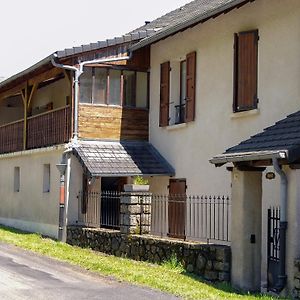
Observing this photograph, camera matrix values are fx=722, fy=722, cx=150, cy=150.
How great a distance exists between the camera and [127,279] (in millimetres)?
12875

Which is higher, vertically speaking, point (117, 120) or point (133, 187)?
point (117, 120)

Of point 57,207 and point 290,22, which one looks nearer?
point 290,22

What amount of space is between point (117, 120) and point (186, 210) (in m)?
4.22

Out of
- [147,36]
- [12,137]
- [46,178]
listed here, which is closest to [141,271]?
[147,36]

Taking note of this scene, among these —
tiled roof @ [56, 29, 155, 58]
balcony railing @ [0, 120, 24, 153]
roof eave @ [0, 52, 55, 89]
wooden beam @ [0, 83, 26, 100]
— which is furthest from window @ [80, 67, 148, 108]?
balcony railing @ [0, 120, 24, 153]

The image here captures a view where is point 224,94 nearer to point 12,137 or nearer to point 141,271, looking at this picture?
point 141,271

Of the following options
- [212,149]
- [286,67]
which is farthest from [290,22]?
[212,149]

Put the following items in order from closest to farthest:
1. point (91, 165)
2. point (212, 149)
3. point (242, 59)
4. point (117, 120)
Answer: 1. point (242, 59)
2. point (212, 149)
3. point (91, 165)
4. point (117, 120)

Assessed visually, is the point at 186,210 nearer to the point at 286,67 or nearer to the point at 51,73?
the point at 286,67

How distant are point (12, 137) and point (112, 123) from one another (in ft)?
22.4

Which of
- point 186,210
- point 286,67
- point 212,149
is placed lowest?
point 186,210

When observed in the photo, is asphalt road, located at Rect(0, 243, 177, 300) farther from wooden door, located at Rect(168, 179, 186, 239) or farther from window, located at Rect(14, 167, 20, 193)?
window, located at Rect(14, 167, 20, 193)

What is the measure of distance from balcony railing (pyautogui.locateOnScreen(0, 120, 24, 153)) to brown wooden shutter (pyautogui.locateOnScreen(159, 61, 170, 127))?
6869 mm

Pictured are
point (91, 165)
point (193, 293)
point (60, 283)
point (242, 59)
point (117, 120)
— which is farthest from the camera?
point (117, 120)
